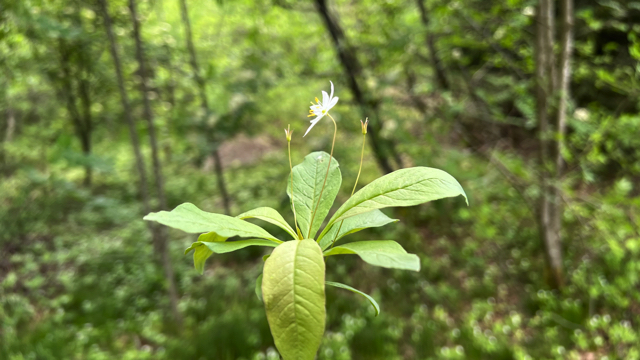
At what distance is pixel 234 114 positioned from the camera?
3494 mm

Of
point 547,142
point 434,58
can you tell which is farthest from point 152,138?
point 547,142

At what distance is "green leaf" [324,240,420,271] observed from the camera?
18.7 inches

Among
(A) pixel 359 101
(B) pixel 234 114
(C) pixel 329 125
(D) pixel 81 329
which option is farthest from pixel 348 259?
(D) pixel 81 329

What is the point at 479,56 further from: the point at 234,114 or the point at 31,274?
the point at 31,274

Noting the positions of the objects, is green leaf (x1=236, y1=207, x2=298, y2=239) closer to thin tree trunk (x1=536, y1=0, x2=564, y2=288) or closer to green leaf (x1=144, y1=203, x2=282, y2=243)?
green leaf (x1=144, y1=203, x2=282, y2=243)

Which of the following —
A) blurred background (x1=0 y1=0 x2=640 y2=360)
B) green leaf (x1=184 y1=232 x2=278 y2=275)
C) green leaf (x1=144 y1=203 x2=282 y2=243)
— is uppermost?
green leaf (x1=144 y1=203 x2=282 y2=243)

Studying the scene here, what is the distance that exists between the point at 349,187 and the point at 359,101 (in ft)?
6.41

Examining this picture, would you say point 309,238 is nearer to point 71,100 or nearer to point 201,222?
point 201,222

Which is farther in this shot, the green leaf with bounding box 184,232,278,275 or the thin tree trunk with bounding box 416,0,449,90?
the thin tree trunk with bounding box 416,0,449,90

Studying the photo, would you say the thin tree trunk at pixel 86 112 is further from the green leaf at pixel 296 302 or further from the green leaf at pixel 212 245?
the green leaf at pixel 296 302

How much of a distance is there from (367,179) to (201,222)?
15.1 feet

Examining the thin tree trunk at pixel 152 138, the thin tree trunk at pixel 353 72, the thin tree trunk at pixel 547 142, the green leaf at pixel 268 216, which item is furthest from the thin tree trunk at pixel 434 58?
the green leaf at pixel 268 216

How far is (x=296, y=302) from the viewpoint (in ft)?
1.56

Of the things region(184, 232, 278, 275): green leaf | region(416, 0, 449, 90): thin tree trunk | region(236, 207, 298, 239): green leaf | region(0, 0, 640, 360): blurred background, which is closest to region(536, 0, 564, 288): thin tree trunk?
region(0, 0, 640, 360): blurred background
